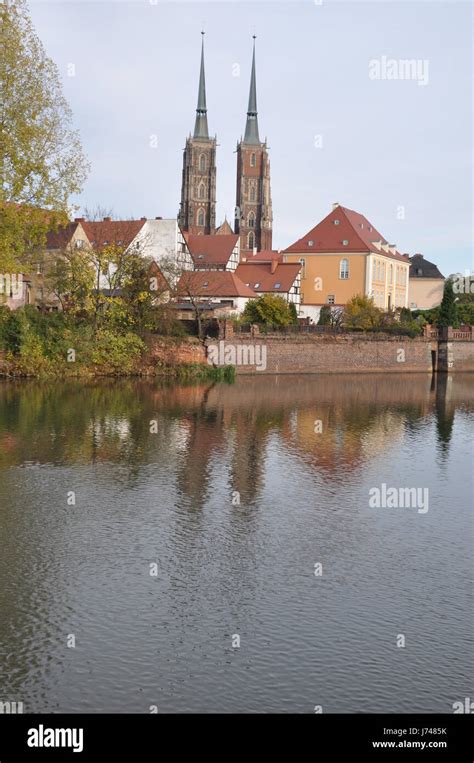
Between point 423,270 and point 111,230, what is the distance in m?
51.9

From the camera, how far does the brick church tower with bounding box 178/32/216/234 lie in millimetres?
119688

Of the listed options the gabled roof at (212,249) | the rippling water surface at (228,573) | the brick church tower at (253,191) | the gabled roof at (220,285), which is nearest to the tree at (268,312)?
the gabled roof at (220,285)

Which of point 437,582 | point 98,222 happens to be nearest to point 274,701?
point 437,582

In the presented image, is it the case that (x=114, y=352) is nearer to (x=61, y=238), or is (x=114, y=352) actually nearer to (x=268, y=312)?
(x=268, y=312)

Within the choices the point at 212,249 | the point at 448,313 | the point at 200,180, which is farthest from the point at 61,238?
the point at 200,180

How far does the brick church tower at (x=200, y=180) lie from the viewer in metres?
120

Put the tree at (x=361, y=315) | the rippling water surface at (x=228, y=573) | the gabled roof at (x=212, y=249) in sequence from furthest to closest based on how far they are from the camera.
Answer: the gabled roof at (x=212, y=249), the tree at (x=361, y=315), the rippling water surface at (x=228, y=573)

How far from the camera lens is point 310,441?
90.7ft

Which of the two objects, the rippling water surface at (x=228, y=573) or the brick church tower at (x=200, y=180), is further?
the brick church tower at (x=200, y=180)

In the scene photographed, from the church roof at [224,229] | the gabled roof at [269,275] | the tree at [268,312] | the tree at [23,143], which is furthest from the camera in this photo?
the church roof at [224,229]

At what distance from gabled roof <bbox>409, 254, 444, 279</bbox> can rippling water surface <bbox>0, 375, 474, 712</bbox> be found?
7837cm

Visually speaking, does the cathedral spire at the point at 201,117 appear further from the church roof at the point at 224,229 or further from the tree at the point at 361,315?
the tree at the point at 361,315

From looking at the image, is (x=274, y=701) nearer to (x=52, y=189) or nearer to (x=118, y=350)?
(x=52, y=189)
